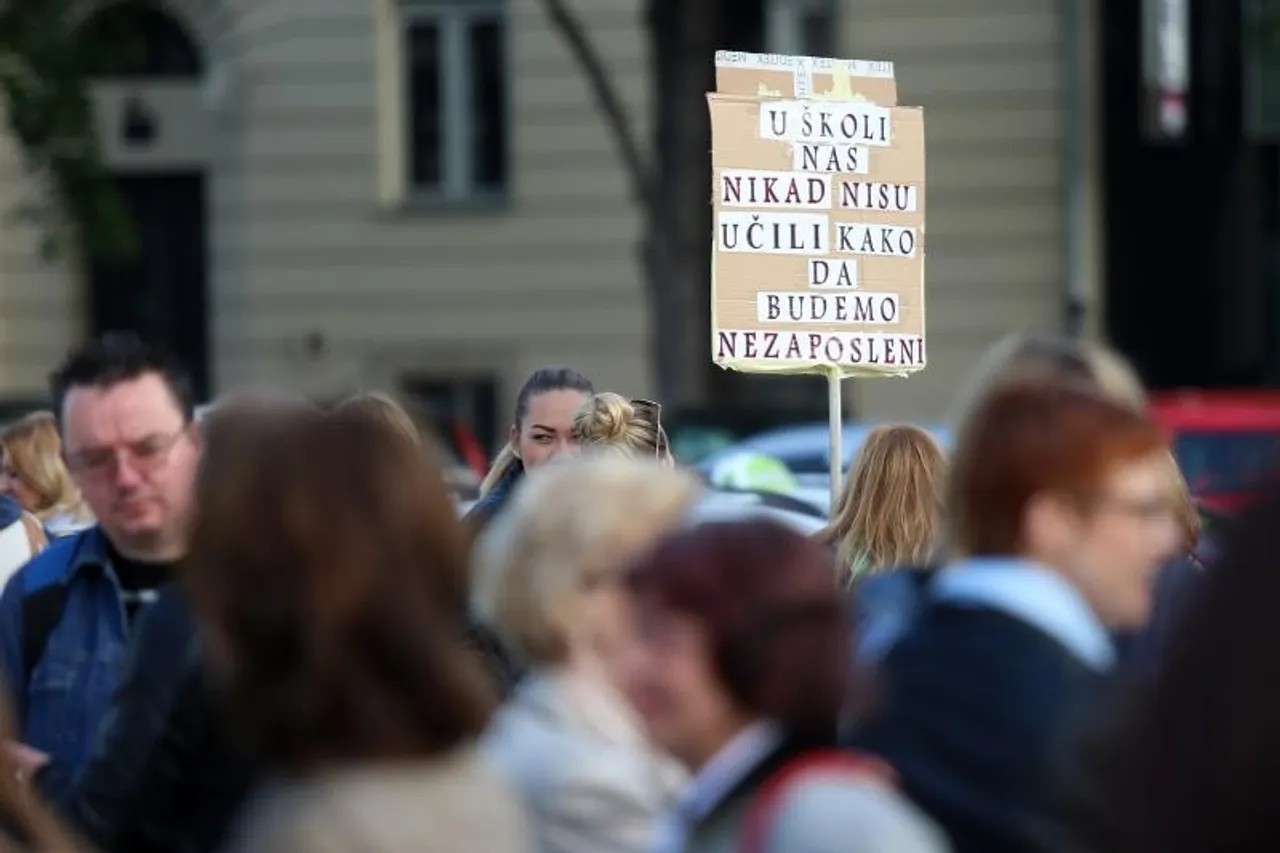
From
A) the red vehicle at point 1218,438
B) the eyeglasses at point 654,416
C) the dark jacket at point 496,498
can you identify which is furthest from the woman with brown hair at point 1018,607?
the red vehicle at point 1218,438

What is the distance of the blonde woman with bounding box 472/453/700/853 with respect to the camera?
336 centimetres

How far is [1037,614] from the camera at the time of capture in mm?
3285

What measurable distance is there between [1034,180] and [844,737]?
20850 millimetres

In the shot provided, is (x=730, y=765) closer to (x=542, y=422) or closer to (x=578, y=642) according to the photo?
(x=578, y=642)

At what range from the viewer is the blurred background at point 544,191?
23719 mm

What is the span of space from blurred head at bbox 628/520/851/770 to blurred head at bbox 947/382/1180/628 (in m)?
0.33

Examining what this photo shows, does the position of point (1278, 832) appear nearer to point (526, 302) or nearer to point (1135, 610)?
point (1135, 610)

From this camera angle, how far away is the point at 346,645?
2.86m

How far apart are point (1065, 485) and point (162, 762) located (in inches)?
52.6

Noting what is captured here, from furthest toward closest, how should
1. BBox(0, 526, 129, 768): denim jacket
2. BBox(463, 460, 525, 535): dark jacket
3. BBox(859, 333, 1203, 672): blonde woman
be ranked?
BBox(463, 460, 525, 535): dark jacket
BBox(0, 526, 129, 768): denim jacket
BBox(859, 333, 1203, 672): blonde woman

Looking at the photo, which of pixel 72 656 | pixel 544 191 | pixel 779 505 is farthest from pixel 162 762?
pixel 544 191

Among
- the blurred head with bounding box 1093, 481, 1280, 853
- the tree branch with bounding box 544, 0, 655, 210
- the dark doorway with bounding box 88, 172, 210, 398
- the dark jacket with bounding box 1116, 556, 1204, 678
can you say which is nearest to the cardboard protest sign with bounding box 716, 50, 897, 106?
the dark jacket with bounding box 1116, 556, 1204, 678

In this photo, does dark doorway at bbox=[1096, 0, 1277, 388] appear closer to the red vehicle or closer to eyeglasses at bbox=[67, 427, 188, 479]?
the red vehicle

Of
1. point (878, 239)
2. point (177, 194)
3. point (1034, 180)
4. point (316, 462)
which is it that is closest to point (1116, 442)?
point (316, 462)
